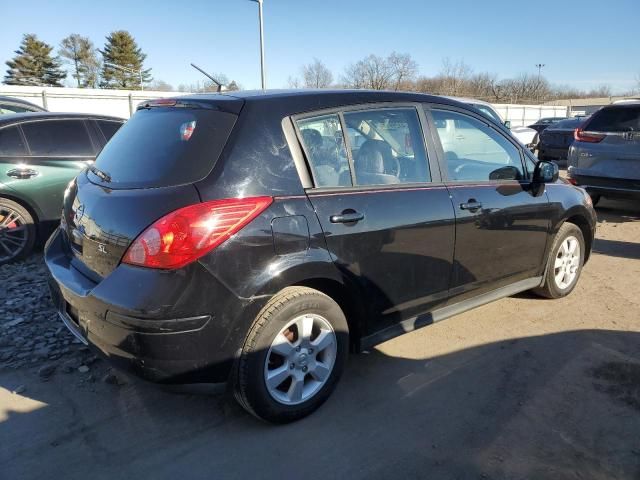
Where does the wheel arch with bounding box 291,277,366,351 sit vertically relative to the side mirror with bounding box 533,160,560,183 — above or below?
below

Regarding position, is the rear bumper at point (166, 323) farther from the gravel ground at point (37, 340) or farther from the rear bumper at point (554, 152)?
the rear bumper at point (554, 152)

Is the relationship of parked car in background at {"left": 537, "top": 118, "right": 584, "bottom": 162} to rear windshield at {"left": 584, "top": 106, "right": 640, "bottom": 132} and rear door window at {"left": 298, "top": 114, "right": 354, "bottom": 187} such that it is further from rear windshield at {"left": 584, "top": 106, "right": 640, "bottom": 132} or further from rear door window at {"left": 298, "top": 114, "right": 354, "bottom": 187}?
rear door window at {"left": 298, "top": 114, "right": 354, "bottom": 187}

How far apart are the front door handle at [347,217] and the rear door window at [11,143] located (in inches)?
171

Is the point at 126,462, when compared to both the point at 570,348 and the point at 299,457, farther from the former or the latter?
the point at 570,348

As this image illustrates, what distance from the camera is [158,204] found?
2373 mm

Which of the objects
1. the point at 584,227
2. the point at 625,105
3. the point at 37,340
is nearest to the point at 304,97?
the point at 37,340

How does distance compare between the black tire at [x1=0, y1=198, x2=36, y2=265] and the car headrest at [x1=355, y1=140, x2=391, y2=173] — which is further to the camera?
the black tire at [x1=0, y1=198, x2=36, y2=265]

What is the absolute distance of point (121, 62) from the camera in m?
69.6

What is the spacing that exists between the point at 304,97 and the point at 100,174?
1298mm

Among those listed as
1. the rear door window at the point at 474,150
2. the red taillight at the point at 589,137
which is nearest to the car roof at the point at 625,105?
the red taillight at the point at 589,137

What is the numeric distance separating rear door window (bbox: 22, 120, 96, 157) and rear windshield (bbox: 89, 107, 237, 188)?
122 inches

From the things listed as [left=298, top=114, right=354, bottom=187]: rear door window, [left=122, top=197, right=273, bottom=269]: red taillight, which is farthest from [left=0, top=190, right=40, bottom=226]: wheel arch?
[left=298, top=114, right=354, bottom=187]: rear door window

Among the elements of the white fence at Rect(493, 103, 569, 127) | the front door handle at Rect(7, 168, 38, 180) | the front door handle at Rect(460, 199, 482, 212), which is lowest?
the front door handle at Rect(460, 199, 482, 212)

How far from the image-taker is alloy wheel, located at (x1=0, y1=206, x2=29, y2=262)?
5.28 m
